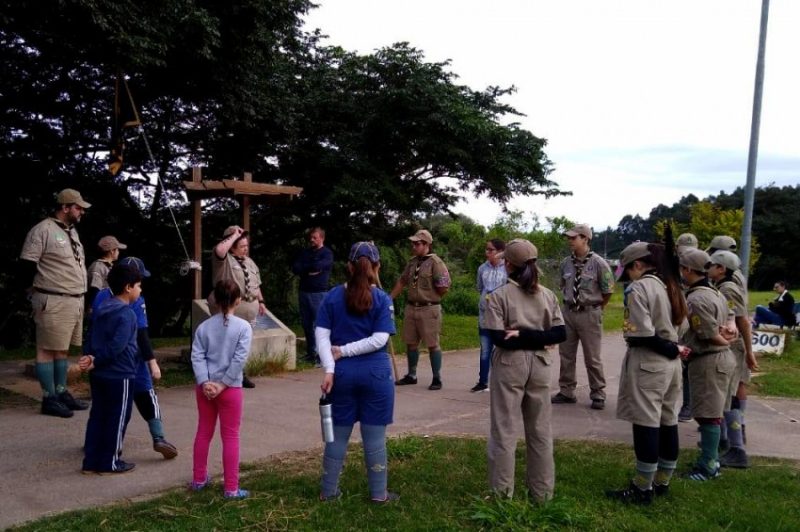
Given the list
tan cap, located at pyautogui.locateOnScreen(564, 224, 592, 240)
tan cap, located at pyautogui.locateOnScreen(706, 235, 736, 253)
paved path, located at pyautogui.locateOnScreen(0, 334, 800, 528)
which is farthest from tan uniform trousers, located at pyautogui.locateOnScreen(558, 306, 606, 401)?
tan cap, located at pyautogui.locateOnScreen(706, 235, 736, 253)

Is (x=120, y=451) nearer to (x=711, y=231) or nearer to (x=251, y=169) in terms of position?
(x=251, y=169)

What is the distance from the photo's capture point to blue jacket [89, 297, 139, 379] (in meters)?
5.22

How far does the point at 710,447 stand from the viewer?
5.39 m

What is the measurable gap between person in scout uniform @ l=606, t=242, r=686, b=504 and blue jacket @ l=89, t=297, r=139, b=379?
3576 mm

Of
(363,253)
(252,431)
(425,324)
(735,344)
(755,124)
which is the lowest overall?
Result: (252,431)

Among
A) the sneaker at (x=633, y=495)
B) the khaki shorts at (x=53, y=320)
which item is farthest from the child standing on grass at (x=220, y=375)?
the khaki shorts at (x=53, y=320)

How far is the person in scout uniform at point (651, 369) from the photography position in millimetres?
4770

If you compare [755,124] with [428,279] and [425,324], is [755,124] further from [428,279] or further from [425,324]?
[425,324]

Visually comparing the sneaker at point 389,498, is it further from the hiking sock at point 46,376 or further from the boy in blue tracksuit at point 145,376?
the hiking sock at point 46,376

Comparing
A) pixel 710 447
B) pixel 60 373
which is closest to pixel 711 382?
pixel 710 447

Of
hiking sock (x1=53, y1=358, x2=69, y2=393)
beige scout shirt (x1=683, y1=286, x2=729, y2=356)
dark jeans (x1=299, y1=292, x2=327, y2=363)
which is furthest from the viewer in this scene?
dark jeans (x1=299, y1=292, x2=327, y2=363)

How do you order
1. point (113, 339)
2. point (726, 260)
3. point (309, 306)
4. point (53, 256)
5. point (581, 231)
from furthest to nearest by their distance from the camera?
point (309, 306)
point (581, 231)
point (53, 256)
point (726, 260)
point (113, 339)

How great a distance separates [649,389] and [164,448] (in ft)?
11.9

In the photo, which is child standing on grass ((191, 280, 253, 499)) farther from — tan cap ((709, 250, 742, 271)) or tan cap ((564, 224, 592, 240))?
tan cap ((564, 224, 592, 240))
